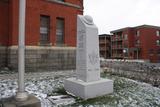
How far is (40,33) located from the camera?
46.8ft

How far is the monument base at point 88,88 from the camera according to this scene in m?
6.57

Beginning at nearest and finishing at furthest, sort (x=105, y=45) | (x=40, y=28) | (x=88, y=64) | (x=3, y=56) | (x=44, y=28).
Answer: (x=88, y=64), (x=3, y=56), (x=40, y=28), (x=44, y=28), (x=105, y=45)

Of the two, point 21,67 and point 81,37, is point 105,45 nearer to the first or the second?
point 81,37

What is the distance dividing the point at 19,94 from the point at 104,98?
10.8 ft

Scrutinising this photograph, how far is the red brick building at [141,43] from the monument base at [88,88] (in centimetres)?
4243

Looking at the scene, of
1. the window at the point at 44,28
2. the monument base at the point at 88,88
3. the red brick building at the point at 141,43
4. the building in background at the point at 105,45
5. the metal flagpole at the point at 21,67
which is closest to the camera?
the metal flagpole at the point at 21,67

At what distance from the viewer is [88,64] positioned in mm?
7156

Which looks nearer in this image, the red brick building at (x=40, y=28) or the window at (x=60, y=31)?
the red brick building at (x=40, y=28)

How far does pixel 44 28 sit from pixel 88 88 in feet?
30.2

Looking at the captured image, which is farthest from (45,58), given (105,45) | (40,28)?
(105,45)

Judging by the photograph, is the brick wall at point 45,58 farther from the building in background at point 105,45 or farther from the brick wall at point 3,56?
the building in background at point 105,45

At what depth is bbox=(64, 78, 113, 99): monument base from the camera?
6.57 m

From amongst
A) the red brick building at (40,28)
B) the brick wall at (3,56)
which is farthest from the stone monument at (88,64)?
the brick wall at (3,56)

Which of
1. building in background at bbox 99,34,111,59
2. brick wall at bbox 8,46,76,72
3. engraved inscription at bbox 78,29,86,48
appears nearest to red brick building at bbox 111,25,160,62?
building in background at bbox 99,34,111,59
